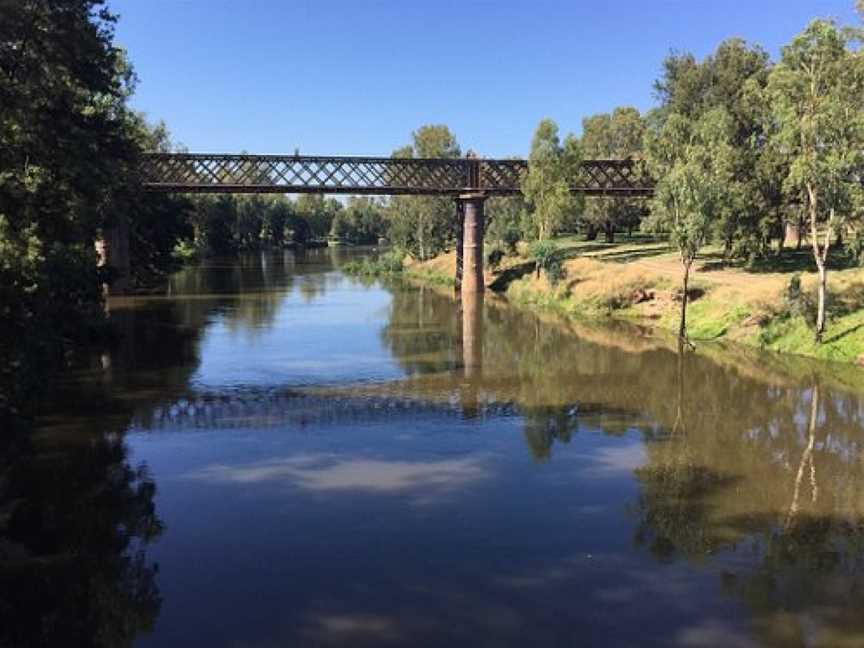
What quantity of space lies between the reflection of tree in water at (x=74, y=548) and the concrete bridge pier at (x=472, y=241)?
5759 centimetres

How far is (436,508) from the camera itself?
727 inches

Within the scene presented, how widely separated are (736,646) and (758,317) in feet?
114

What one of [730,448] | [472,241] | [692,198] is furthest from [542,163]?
[730,448]

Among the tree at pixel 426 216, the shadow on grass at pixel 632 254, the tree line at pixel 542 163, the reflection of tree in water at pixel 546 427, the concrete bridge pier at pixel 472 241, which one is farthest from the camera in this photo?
the tree at pixel 426 216

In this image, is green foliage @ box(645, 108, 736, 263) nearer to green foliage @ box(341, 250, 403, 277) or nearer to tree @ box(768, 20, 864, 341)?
tree @ box(768, 20, 864, 341)

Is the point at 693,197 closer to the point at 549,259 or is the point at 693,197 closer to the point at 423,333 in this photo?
the point at 423,333

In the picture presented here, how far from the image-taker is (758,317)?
4391 centimetres

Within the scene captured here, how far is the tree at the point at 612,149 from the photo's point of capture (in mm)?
91625

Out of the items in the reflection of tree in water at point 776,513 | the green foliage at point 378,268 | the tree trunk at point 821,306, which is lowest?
the reflection of tree in water at point 776,513

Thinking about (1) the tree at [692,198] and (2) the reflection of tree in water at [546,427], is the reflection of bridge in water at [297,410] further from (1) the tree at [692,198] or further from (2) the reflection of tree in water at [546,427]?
(1) the tree at [692,198]

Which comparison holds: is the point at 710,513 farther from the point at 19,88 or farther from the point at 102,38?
the point at 102,38

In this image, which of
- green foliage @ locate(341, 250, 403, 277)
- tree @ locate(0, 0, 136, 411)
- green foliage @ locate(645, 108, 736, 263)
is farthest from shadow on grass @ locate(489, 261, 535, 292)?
tree @ locate(0, 0, 136, 411)

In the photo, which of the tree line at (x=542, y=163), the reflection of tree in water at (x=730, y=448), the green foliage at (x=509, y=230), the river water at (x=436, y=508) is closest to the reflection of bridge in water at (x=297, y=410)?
the river water at (x=436, y=508)

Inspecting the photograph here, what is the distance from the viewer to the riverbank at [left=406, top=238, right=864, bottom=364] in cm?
4025
